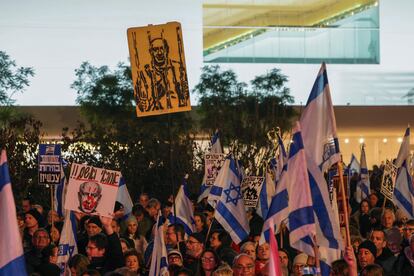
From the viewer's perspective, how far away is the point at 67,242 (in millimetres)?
12492

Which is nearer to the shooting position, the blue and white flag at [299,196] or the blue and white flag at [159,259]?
the blue and white flag at [299,196]

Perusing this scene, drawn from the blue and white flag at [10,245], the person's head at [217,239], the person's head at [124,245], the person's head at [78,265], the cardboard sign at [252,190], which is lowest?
the person's head at [217,239]

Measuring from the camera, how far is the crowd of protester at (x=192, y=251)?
429 inches

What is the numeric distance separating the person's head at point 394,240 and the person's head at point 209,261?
7.52ft

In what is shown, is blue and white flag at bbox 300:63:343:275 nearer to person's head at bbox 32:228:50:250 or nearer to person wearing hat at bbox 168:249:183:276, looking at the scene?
person wearing hat at bbox 168:249:183:276

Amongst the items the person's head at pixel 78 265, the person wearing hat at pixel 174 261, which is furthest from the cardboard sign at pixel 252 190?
the person's head at pixel 78 265

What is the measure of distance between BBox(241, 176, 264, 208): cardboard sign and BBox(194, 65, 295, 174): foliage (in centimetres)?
1949

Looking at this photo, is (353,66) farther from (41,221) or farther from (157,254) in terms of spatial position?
(157,254)

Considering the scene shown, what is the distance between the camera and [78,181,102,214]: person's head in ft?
39.5

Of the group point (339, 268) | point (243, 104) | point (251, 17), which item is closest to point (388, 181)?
point (339, 268)

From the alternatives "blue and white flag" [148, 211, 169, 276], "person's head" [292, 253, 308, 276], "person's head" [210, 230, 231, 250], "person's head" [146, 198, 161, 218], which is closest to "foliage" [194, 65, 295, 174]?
"person's head" [146, 198, 161, 218]

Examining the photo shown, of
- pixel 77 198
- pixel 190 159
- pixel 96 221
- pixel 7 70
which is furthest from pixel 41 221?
pixel 7 70

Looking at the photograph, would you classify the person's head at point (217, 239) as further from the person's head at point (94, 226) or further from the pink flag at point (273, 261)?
the pink flag at point (273, 261)

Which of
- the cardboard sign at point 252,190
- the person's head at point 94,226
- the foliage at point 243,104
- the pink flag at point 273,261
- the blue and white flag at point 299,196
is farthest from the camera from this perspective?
the foliage at point 243,104
